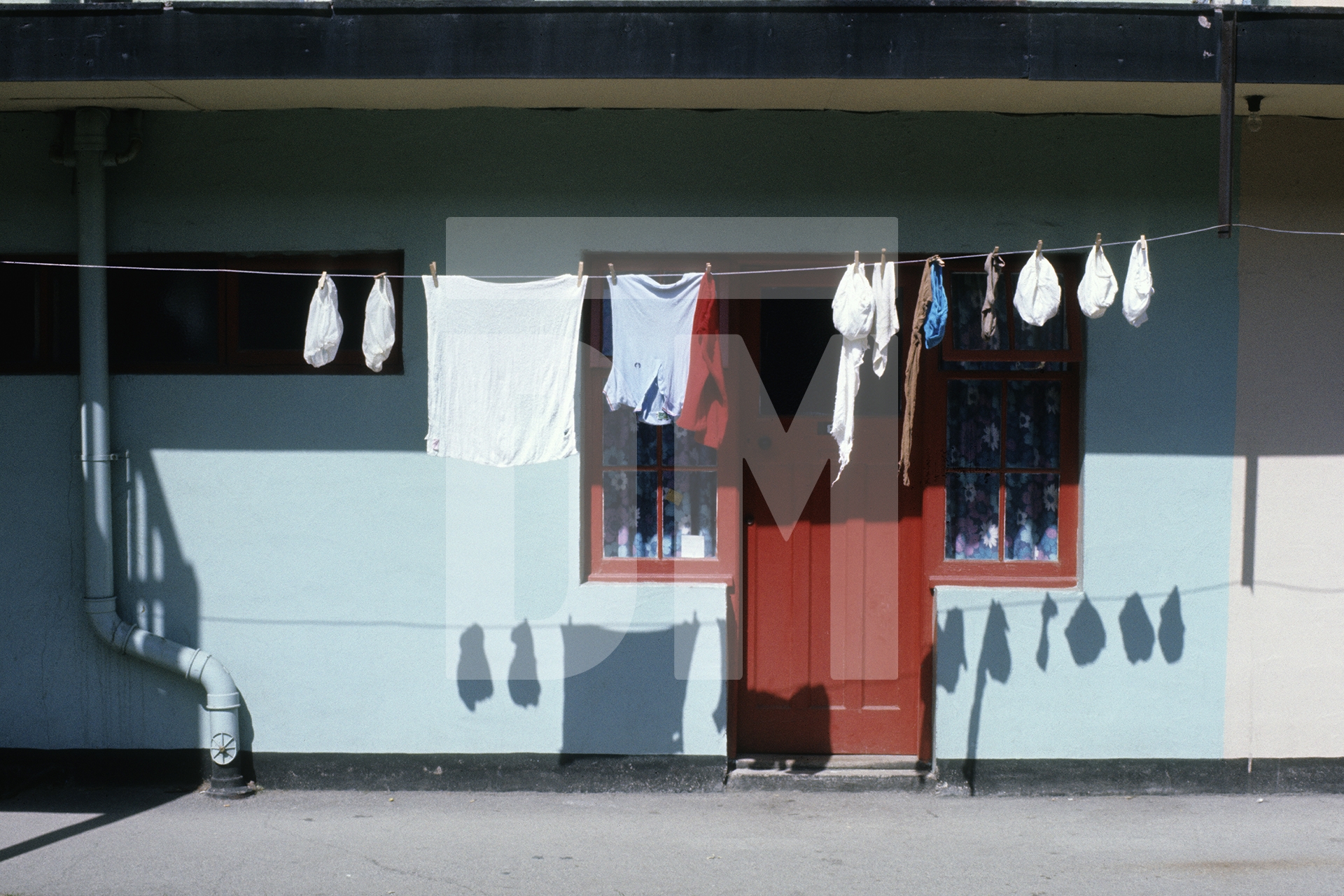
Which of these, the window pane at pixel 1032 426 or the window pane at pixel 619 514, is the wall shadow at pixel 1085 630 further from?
→ the window pane at pixel 619 514

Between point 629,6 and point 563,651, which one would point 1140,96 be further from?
point 563,651

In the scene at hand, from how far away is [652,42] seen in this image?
5312mm

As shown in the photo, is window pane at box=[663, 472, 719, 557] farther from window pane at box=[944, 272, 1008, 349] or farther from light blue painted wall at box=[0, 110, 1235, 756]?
window pane at box=[944, 272, 1008, 349]

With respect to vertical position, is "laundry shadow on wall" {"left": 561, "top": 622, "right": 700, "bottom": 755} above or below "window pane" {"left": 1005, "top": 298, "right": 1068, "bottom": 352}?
below

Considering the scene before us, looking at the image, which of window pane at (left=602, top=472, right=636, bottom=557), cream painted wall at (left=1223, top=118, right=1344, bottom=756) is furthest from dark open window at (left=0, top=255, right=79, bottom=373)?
cream painted wall at (left=1223, top=118, right=1344, bottom=756)

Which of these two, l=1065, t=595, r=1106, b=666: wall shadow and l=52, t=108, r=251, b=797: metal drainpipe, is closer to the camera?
l=52, t=108, r=251, b=797: metal drainpipe

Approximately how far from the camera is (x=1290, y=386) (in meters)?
6.07

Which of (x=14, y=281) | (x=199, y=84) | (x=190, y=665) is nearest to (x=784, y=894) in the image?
(x=190, y=665)

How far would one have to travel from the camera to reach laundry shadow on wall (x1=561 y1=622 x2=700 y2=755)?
6.12 meters

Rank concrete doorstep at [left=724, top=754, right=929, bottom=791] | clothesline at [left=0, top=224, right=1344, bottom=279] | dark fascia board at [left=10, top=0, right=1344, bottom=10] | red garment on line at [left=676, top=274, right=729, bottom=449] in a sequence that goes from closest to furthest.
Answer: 1. dark fascia board at [left=10, top=0, right=1344, bottom=10]
2. red garment on line at [left=676, top=274, right=729, bottom=449]
3. clothesline at [left=0, top=224, right=1344, bottom=279]
4. concrete doorstep at [left=724, top=754, right=929, bottom=791]

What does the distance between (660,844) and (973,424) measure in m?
2.83

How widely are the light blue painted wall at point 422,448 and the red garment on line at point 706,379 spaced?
80cm

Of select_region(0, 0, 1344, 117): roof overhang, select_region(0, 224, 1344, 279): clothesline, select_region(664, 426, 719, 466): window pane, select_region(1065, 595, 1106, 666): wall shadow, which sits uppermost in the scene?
select_region(0, 0, 1344, 117): roof overhang

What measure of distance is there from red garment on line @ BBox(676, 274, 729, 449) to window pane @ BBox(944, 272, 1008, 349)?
1376mm
